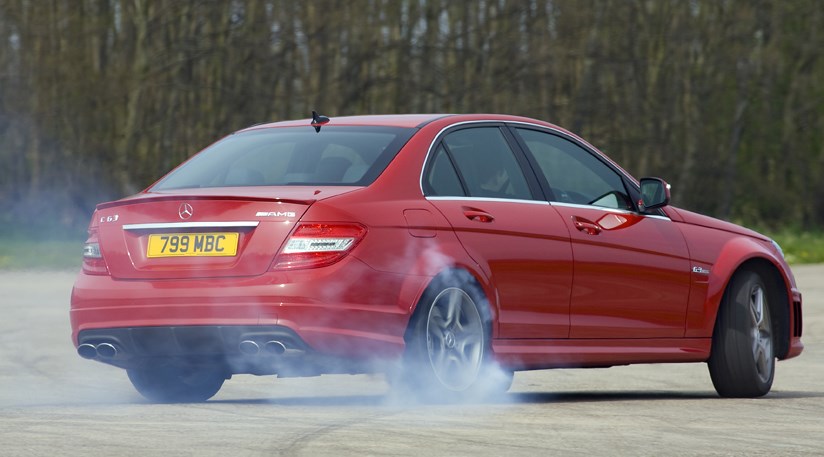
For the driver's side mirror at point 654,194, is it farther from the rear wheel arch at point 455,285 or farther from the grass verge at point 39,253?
the grass verge at point 39,253

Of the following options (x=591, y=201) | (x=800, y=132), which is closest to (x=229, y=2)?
(x=800, y=132)

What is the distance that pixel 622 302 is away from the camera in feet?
29.4

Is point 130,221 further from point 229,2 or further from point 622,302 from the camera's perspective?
point 229,2

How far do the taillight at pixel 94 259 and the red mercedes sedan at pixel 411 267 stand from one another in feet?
0.05

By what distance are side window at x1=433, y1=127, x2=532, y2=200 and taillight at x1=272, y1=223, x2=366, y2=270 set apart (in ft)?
3.61

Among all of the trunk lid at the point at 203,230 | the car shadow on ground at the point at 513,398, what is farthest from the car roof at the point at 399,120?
the car shadow on ground at the point at 513,398

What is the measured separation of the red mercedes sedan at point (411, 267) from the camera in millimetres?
7457

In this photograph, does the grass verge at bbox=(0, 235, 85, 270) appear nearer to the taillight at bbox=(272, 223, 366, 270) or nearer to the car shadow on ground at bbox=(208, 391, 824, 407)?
the car shadow on ground at bbox=(208, 391, 824, 407)

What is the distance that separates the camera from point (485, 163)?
28.5ft

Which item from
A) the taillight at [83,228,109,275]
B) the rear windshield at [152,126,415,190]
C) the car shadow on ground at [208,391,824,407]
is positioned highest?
the rear windshield at [152,126,415,190]

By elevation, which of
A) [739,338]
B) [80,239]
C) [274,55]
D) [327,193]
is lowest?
[80,239]

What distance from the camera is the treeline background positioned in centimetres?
2642

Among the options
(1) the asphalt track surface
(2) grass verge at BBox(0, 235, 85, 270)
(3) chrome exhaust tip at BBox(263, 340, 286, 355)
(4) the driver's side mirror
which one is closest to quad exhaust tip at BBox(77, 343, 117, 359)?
(1) the asphalt track surface

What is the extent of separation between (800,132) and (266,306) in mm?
24240
